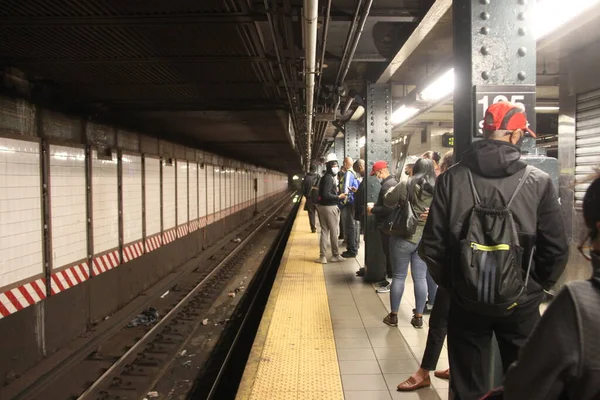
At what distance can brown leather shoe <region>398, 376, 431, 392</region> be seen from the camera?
314 cm

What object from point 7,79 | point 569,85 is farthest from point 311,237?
point 7,79

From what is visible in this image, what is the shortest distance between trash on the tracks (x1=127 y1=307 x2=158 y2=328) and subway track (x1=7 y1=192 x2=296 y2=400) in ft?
0.27

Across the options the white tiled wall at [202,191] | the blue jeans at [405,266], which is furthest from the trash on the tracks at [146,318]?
the white tiled wall at [202,191]

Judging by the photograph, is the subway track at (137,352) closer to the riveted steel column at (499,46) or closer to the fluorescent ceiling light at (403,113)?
the riveted steel column at (499,46)

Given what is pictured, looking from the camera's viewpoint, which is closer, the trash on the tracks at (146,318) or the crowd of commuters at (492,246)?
the crowd of commuters at (492,246)

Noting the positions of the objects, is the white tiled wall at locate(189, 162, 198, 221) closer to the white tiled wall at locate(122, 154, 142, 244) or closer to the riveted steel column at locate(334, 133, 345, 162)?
the white tiled wall at locate(122, 154, 142, 244)

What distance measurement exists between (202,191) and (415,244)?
977cm

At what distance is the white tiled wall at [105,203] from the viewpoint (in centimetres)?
621

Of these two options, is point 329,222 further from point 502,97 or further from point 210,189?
point 210,189

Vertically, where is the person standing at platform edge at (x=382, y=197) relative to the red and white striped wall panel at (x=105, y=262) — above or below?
above

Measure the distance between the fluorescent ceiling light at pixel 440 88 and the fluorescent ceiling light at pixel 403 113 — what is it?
128cm

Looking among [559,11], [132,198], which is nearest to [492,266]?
[559,11]

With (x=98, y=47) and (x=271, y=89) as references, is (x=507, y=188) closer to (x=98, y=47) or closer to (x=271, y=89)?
(x=98, y=47)

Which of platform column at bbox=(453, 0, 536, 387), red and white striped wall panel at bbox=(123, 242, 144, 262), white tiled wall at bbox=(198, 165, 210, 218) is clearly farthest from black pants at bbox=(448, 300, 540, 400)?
white tiled wall at bbox=(198, 165, 210, 218)
